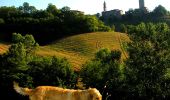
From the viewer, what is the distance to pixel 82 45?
13025 centimetres

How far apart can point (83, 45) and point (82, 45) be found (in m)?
0.41

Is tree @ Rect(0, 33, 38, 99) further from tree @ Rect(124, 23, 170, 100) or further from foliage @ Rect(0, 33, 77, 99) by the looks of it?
tree @ Rect(124, 23, 170, 100)

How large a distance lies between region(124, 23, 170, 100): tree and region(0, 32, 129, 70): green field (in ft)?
165

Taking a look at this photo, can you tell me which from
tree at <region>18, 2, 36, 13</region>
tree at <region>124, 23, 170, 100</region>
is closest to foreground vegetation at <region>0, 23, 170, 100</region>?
tree at <region>124, 23, 170, 100</region>

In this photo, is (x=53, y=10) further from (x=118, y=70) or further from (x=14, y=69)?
(x=118, y=70)

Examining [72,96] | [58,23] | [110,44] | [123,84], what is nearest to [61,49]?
[110,44]

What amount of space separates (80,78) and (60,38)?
2639 inches

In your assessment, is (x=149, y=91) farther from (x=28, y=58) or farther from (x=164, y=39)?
(x=28, y=58)

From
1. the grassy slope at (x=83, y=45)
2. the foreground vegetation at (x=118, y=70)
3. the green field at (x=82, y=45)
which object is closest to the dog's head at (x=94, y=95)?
the foreground vegetation at (x=118, y=70)

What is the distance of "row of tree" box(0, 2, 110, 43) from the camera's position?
149625mm

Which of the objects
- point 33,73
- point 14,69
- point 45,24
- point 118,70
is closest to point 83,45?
point 45,24

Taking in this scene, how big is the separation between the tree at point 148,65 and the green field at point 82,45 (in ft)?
165

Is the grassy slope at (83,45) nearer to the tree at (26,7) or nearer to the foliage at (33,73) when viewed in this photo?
the foliage at (33,73)

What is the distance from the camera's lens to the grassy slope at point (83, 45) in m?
120
